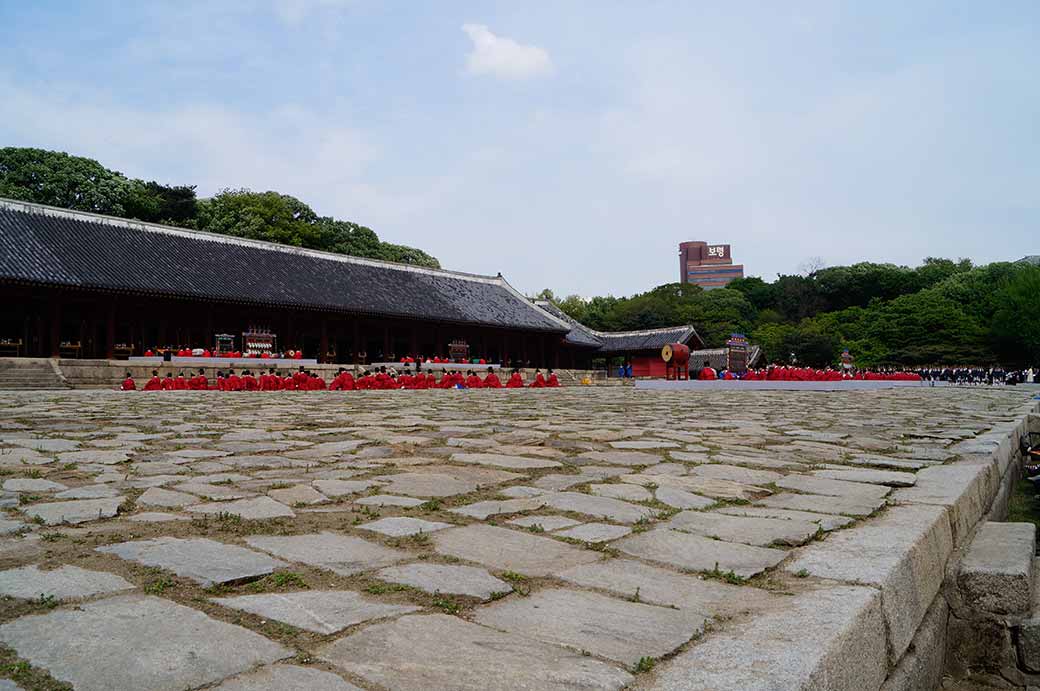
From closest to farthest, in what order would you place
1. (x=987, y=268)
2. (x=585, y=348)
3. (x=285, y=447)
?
(x=285, y=447) < (x=585, y=348) < (x=987, y=268)

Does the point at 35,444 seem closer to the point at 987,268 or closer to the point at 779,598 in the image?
the point at 779,598

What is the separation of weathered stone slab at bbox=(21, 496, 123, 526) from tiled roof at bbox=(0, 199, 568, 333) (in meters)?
21.4

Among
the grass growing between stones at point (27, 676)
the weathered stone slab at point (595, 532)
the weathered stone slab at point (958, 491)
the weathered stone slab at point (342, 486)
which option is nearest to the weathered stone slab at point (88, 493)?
the weathered stone slab at point (342, 486)

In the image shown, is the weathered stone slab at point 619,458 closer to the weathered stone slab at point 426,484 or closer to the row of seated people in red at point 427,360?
the weathered stone slab at point 426,484

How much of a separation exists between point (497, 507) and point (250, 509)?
39.5 inches

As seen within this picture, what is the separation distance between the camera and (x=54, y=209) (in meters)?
25.0

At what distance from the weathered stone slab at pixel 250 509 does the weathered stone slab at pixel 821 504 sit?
2.01m

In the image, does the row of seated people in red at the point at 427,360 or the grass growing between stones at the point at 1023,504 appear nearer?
the grass growing between stones at the point at 1023,504

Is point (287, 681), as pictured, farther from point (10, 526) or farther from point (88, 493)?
point (88, 493)

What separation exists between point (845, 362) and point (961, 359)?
19.6 meters

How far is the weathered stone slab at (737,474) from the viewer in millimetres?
3467

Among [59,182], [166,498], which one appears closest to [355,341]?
[59,182]

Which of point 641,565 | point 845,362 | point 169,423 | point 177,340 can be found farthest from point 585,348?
point 641,565

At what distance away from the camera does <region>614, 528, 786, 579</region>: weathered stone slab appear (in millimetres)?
2035
